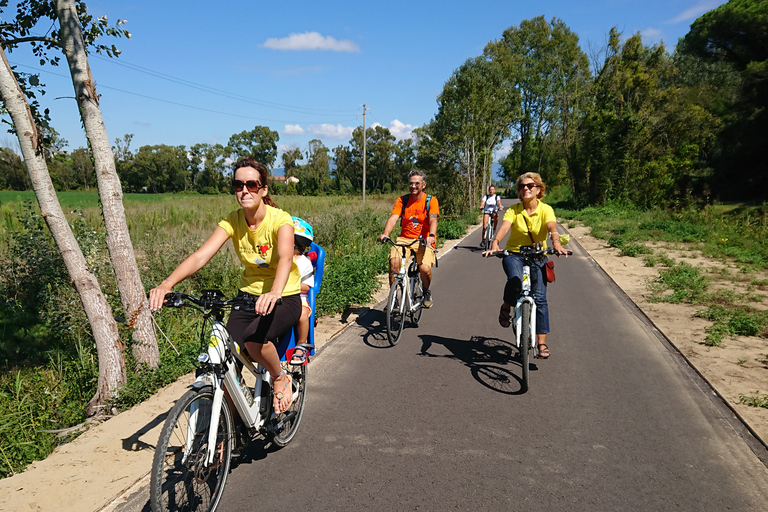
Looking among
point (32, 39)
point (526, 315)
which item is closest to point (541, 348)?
point (526, 315)

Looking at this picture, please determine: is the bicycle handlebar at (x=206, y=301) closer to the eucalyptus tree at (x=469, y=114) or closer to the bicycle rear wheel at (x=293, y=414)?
the bicycle rear wheel at (x=293, y=414)

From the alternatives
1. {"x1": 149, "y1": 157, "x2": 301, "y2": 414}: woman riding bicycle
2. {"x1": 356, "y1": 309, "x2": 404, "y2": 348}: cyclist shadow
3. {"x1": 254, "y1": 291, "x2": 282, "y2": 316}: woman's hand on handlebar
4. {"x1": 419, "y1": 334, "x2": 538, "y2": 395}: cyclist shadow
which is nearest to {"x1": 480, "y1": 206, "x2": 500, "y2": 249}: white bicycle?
{"x1": 356, "y1": 309, "x2": 404, "y2": 348}: cyclist shadow

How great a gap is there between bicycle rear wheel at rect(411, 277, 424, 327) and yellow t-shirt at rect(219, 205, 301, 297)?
11.9ft

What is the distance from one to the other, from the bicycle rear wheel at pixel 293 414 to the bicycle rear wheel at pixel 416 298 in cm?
298

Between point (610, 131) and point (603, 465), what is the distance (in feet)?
94.6

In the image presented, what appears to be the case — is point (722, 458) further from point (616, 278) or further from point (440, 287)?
point (616, 278)

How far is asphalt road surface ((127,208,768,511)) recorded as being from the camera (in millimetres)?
3160

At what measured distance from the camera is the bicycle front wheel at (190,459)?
2.51 metres

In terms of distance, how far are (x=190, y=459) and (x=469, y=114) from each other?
27.3m

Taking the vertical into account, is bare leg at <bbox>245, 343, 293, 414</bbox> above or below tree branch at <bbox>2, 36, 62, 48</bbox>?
below

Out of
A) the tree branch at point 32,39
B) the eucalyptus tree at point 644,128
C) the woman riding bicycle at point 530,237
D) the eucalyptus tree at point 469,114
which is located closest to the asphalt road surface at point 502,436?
the woman riding bicycle at point 530,237

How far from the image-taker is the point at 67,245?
4496 millimetres

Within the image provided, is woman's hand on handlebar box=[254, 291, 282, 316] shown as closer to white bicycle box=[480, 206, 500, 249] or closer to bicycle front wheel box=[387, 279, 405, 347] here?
bicycle front wheel box=[387, 279, 405, 347]

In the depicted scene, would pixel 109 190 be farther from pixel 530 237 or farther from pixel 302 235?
pixel 530 237
